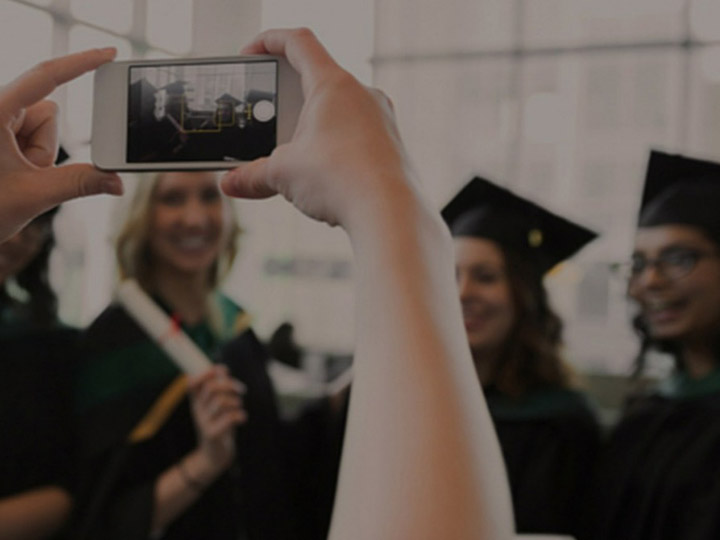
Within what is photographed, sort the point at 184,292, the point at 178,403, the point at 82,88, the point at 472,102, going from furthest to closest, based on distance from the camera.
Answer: the point at 472,102 < the point at 82,88 < the point at 184,292 < the point at 178,403

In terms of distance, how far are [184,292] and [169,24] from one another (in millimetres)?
1919

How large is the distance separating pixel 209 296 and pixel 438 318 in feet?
6.78

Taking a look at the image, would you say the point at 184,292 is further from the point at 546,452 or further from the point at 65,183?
the point at 65,183

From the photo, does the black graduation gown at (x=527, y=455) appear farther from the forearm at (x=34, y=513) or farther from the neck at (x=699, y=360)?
the forearm at (x=34, y=513)

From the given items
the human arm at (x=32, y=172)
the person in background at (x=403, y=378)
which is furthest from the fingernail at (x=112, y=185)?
the person in background at (x=403, y=378)

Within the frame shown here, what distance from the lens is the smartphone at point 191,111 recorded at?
701 mm

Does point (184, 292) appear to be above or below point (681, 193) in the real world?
below

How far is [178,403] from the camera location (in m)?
2.23

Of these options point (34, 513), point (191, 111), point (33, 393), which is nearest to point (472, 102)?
point (33, 393)

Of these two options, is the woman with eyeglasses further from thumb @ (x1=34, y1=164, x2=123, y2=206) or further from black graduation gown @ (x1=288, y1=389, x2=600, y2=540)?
thumb @ (x1=34, y1=164, x2=123, y2=206)

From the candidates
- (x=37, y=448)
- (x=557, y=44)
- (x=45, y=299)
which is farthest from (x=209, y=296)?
(x=557, y=44)

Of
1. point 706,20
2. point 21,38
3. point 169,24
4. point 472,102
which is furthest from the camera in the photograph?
point 472,102

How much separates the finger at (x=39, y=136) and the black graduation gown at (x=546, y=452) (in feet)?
5.25

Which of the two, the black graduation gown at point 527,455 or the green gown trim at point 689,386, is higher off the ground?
the green gown trim at point 689,386
